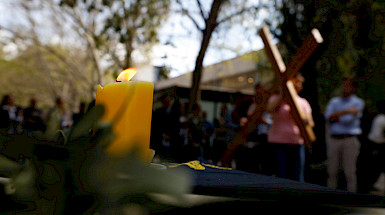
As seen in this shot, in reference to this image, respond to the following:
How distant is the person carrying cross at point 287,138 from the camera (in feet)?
13.3

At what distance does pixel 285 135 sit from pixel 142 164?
3.79 m

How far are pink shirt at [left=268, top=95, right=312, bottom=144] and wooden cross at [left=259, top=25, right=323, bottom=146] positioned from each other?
620 mm

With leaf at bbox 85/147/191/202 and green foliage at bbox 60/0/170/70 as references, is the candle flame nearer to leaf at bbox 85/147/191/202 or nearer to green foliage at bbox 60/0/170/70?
leaf at bbox 85/147/191/202

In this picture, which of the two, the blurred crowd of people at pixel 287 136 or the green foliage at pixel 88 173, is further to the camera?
the blurred crowd of people at pixel 287 136

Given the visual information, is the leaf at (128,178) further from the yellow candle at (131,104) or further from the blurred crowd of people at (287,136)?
the blurred crowd of people at (287,136)

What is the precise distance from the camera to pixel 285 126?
13.5 ft

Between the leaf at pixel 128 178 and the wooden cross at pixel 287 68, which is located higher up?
the wooden cross at pixel 287 68

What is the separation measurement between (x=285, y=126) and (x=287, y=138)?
13cm

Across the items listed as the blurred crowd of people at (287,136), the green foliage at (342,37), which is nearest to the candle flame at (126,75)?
the blurred crowd of people at (287,136)

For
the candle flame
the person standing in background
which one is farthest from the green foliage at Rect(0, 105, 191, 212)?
the person standing in background

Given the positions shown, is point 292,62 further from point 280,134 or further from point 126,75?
point 280,134

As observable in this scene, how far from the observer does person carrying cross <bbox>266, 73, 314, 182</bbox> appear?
404cm

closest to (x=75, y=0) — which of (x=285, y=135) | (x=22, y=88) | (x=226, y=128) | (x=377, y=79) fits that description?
(x=226, y=128)

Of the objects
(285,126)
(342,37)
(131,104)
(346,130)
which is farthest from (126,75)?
(342,37)
